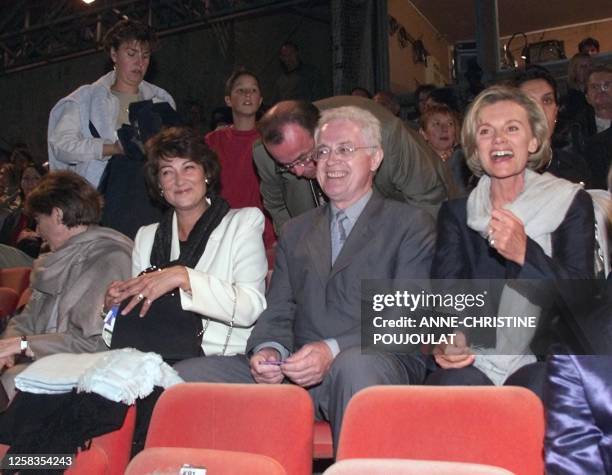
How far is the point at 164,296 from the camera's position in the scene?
255 cm

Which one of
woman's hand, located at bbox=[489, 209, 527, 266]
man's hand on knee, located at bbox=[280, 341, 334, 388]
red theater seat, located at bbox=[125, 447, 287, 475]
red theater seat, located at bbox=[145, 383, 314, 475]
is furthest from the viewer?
man's hand on knee, located at bbox=[280, 341, 334, 388]

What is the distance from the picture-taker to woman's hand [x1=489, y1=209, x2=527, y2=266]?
200cm

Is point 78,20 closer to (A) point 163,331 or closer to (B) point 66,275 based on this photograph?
(B) point 66,275

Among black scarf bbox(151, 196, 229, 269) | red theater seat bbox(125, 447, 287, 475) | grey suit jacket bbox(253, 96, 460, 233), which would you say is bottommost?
red theater seat bbox(125, 447, 287, 475)

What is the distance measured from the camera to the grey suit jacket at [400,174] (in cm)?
289

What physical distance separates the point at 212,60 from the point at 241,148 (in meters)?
5.09

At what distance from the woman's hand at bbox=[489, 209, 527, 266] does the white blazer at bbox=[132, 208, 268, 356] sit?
0.90m

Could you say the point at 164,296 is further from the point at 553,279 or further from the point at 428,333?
the point at 553,279

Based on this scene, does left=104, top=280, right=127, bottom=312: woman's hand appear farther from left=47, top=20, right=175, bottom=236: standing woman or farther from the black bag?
left=47, top=20, right=175, bottom=236: standing woman

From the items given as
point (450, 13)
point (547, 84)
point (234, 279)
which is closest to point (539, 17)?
point (450, 13)

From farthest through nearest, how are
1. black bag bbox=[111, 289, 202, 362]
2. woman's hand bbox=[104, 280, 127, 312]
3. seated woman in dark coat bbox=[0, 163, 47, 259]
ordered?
seated woman in dark coat bbox=[0, 163, 47, 259]
woman's hand bbox=[104, 280, 127, 312]
black bag bbox=[111, 289, 202, 362]

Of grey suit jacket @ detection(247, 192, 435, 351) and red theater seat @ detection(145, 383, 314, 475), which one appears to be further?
grey suit jacket @ detection(247, 192, 435, 351)

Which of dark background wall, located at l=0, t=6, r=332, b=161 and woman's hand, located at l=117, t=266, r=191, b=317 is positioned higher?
dark background wall, located at l=0, t=6, r=332, b=161

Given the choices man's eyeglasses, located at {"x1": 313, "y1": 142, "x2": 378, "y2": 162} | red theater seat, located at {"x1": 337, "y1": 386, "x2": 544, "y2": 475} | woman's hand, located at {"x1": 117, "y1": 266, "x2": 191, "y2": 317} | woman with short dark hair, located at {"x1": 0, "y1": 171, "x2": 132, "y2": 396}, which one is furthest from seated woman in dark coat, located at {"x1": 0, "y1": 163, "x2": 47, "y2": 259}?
→ red theater seat, located at {"x1": 337, "y1": 386, "x2": 544, "y2": 475}
